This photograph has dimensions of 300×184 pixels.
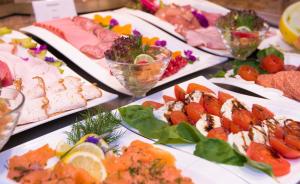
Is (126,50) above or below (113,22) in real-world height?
above

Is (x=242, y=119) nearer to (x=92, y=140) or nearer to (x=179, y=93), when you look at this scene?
(x=179, y=93)

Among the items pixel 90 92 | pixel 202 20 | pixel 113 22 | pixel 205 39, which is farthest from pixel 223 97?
pixel 202 20

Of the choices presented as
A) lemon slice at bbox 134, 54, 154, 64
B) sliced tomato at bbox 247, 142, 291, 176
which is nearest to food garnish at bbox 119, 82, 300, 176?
sliced tomato at bbox 247, 142, 291, 176

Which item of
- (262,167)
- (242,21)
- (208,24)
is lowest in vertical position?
(208,24)

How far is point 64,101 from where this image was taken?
58.3 inches

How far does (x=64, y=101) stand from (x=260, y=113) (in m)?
0.73

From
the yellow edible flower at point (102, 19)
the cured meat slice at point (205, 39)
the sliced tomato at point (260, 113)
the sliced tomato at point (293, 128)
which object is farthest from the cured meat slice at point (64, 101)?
the yellow edible flower at point (102, 19)

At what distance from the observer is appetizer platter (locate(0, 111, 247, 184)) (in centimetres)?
102

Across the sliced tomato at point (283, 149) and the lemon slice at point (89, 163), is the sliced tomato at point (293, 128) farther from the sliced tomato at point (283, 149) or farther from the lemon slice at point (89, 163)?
the lemon slice at point (89, 163)

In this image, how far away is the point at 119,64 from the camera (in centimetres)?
152

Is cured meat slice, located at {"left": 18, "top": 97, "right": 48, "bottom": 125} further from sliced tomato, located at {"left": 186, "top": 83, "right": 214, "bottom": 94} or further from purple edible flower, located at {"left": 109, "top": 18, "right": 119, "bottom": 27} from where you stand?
purple edible flower, located at {"left": 109, "top": 18, "right": 119, "bottom": 27}

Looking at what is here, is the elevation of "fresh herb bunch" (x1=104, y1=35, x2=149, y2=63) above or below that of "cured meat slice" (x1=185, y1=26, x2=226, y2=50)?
above

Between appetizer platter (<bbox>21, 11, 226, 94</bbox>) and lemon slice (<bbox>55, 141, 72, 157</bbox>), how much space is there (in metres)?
0.53

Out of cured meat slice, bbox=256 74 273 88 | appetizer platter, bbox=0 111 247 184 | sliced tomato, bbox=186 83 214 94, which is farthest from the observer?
cured meat slice, bbox=256 74 273 88
